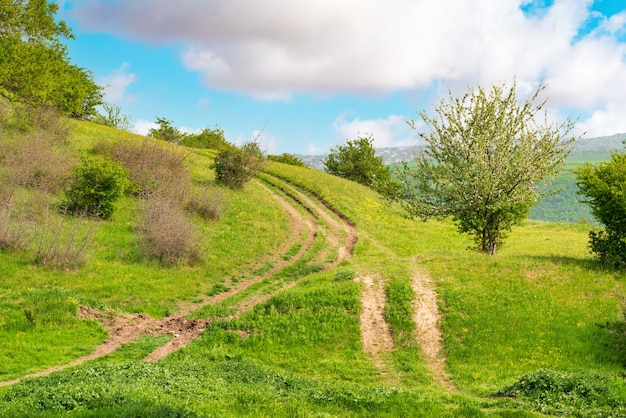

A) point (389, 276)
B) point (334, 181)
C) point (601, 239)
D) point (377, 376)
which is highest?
point (334, 181)

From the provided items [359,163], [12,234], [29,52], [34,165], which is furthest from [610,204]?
[359,163]

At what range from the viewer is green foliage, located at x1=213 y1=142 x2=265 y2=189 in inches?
2035

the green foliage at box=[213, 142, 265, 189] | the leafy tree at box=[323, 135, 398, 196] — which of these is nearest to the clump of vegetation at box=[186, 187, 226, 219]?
the green foliage at box=[213, 142, 265, 189]

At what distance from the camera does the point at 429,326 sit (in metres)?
22.2

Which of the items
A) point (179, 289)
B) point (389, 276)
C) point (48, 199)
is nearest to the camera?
point (389, 276)

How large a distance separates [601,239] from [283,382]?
19366mm

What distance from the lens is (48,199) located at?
35000 mm

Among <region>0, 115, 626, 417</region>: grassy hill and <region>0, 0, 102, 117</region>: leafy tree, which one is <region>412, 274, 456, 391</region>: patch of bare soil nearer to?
<region>0, 115, 626, 417</region>: grassy hill

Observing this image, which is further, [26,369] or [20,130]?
[20,130]

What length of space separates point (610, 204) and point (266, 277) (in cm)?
1933

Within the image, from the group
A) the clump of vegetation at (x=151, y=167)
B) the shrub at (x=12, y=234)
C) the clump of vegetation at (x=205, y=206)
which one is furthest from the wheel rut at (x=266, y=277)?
the clump of vegetation at (x=151, y=167)

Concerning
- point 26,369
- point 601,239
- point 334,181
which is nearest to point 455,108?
point 601,239

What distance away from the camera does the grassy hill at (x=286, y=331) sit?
13539mm

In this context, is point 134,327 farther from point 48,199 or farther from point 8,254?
point 48,199
